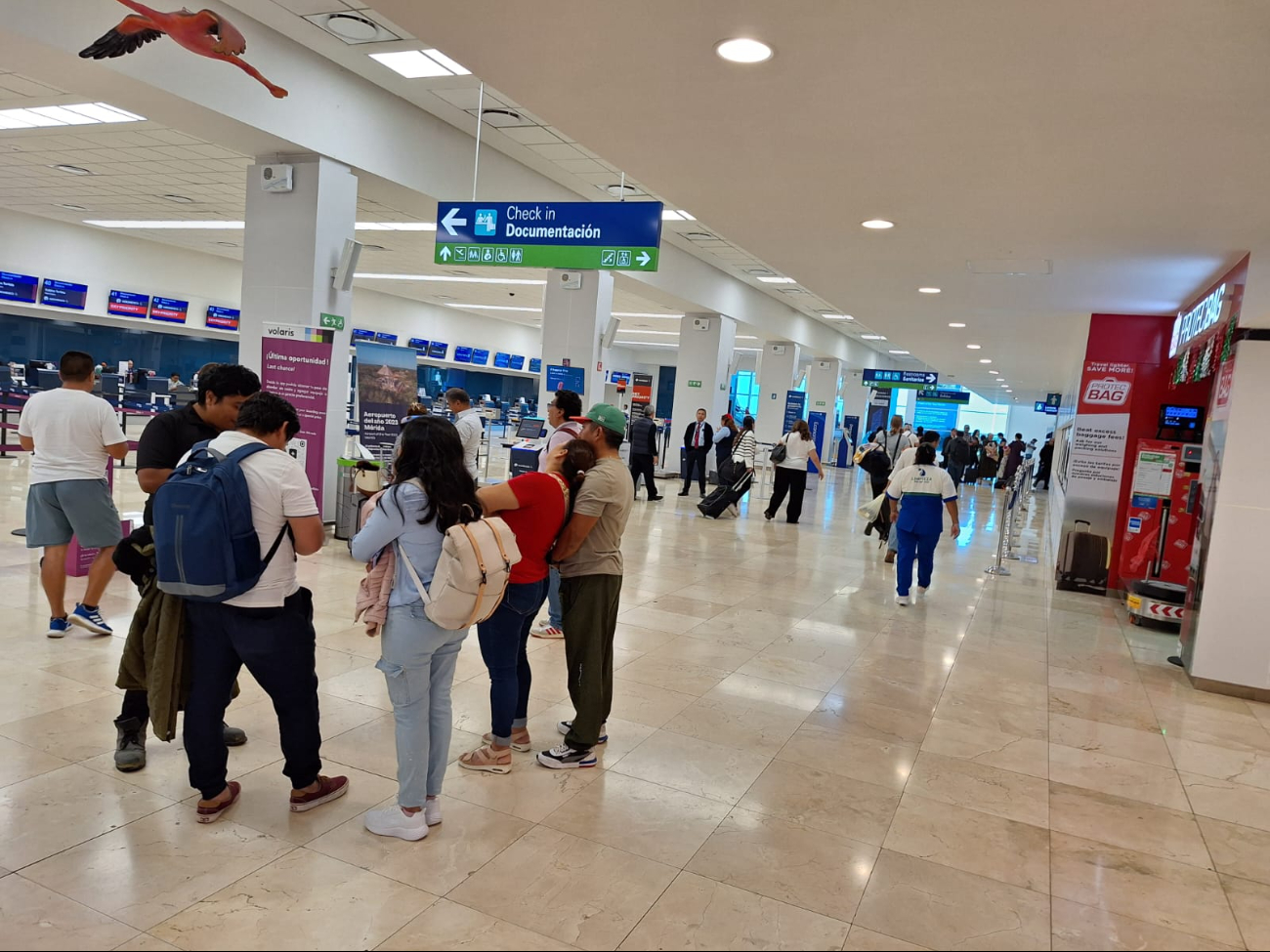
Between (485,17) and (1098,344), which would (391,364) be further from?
(1098,344)

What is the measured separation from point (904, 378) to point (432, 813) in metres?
24.1

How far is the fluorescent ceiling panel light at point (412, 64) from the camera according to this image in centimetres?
721

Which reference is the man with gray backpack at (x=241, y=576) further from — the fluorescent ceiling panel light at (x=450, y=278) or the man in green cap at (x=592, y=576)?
the fluorescent ceiling panel light at (x=450, y=278)

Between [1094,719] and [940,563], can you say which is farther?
[940,563]

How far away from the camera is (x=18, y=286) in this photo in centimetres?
1531

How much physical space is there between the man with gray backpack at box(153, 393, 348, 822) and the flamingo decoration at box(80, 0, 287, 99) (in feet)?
6.41

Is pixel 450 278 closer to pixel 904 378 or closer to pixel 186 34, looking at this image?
pixel 904 378

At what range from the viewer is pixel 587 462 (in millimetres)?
3426

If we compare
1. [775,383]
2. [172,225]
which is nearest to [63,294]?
[172,225]

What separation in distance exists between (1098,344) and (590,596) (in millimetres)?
7630

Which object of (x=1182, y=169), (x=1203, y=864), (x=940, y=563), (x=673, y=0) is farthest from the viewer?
(x=940, y=563)

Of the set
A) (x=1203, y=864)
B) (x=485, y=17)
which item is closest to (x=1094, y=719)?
(x=1203, y=864)

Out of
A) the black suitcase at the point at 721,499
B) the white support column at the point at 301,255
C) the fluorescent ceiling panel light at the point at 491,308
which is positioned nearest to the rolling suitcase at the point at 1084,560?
the black suitcase at the point at 721,499

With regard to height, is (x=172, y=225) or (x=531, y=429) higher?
(x=172, y=225)
